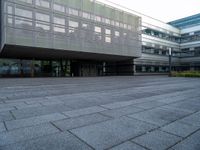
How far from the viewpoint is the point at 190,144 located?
9.48ft

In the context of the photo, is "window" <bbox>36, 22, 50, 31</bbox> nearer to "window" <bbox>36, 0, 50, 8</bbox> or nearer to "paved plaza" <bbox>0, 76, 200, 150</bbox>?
"window" <bbox>36, 0, 50, 8</bbox>

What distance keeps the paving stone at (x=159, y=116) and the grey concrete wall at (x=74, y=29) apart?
21.8m

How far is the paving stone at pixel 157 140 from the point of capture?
2.81 m

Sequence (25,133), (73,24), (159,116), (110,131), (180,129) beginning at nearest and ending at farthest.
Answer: (25,133), (110,131), (180,129), (159,116), (73,24)

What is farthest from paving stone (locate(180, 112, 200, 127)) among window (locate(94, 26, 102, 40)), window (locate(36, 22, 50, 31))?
window (locate(94, 26, 102, 40))

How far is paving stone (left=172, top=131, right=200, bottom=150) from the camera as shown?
275cm

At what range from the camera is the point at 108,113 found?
4820 mm

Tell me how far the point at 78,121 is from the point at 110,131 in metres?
1.01

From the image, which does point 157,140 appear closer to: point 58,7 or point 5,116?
point 5,116

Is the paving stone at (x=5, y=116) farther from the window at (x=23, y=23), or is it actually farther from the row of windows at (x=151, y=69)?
the row of windows at (x=151, y=69)

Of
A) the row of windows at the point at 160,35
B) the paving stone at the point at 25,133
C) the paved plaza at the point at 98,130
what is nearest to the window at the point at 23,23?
the paved plaza at the point at 98,130

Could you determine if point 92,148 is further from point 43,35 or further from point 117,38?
point 117,38

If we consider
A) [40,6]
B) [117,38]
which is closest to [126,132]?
[40,6]

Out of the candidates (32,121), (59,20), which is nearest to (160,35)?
(59,20)
